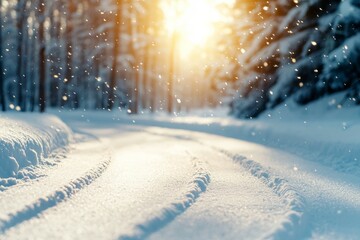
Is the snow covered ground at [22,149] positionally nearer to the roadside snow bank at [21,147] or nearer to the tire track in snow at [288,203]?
the roadside snow bank at [21,147]

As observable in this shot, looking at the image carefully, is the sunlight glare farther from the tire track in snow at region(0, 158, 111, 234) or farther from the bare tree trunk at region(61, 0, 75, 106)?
the tire track in snow at region(0, 158, 111, 234)

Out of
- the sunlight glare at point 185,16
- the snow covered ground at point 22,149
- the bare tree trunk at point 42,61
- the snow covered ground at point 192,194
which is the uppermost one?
the sunlight glare at point 185,16

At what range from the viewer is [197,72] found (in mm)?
68875

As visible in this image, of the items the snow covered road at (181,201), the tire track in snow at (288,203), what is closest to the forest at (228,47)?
the tire track in snow at (288,203)

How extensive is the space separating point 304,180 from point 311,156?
365 cm

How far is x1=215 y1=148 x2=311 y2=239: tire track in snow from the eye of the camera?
15.1 ft

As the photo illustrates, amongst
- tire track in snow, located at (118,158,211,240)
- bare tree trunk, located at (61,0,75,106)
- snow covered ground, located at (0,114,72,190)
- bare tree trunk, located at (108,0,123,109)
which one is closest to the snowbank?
tire track in snow, located at (118,158,211,240)

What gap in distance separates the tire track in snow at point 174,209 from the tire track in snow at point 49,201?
4.37 feet

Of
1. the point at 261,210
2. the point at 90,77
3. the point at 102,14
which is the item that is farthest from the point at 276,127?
the point at 90,77

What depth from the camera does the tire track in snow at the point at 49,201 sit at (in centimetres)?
469

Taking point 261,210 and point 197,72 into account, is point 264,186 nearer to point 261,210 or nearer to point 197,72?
point 261,210

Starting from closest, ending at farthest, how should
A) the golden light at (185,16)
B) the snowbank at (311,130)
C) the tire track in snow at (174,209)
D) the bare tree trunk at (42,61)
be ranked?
the tire track in snow at (174,209), the snowbank at (311,130), the bare tree trunk at (42,61), the golden light at (185,16)

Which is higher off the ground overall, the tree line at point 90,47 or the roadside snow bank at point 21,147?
the tree line at point 90,47

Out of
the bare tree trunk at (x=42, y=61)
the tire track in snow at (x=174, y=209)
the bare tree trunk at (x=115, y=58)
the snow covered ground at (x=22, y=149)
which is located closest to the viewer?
the tire track in snow at (x=174, y=209)
